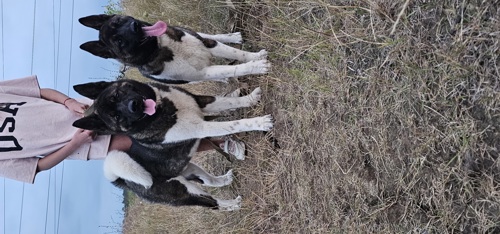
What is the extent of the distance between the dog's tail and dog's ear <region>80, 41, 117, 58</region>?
90cm

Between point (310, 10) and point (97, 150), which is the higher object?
point (310, 10)

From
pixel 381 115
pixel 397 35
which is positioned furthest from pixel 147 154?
pixel 397 35

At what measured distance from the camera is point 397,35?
3084mm

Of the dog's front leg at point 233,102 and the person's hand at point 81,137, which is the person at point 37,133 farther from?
the dog's front leg at point 233,102

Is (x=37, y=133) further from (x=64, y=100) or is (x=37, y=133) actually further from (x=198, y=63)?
(x=198, y=63)

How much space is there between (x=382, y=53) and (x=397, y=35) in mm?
218

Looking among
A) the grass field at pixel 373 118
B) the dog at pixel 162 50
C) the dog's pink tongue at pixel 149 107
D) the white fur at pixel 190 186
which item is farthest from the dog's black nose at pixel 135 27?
the white fur at pixel 190 186

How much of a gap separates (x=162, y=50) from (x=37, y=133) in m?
1.29

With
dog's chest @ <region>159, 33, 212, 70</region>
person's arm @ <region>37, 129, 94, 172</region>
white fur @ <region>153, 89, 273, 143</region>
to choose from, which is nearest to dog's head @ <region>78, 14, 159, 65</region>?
dog's chest @ <region>159, 33, 212, 70</region>

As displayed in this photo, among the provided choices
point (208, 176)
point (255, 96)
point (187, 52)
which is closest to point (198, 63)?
point (187, 52)

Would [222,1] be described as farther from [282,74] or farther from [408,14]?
[408,14]

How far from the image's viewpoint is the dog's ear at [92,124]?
4.00 m

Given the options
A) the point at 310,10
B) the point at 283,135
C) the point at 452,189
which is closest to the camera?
the point at 452,189

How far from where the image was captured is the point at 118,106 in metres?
4.08
